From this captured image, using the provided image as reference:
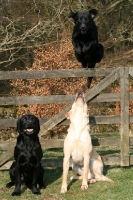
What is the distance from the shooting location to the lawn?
4.94m

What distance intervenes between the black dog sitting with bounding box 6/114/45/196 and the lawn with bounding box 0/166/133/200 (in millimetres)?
161

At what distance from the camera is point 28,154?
16.9ft

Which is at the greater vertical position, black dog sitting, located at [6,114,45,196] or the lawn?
black dog sitting, located at [6,114,45,196]

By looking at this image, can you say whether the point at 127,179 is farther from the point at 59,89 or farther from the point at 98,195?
the point at 59,89

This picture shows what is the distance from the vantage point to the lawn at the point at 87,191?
4935 millimetres

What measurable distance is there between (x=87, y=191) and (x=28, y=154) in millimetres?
970

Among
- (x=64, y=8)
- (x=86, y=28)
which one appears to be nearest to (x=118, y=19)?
(x=64, y=8)

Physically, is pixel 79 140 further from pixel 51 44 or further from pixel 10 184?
pixel 51 44

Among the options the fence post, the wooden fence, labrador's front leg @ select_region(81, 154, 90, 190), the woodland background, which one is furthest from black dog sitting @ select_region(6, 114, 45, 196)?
the woodland background

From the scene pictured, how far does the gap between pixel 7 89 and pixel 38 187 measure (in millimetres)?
9667

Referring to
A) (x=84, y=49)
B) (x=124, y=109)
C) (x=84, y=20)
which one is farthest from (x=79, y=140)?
(x=84, y=20)

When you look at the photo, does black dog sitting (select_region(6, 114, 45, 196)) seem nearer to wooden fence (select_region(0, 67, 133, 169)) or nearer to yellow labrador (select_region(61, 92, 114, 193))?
yellow labrador (select_region(61, 92, 114, 193))

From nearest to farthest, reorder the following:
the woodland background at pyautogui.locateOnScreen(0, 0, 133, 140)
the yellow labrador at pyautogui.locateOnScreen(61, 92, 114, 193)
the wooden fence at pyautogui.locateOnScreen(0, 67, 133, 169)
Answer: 1. the yellow labrador at pyautogui.locateOnScreen(61, 92, 114, 193)
2. the wooden fence at pyautogui.locateOnScreen(0, 67, 133, 169)
3. the woodland background at pyautogui.locateOnScreen(0, 0, 133, 140)

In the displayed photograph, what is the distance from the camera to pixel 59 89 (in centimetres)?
1266
